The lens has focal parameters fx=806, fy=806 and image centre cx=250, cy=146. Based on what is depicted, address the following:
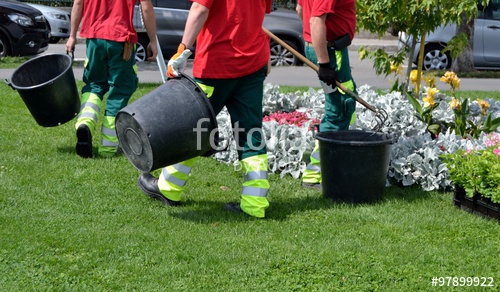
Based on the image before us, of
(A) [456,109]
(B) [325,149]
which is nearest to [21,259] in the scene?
(B) [325,149]

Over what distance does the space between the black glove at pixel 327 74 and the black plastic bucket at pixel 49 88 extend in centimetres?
240

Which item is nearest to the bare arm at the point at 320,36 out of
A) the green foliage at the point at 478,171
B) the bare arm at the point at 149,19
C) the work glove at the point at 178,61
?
the work glove at the point at 178,61

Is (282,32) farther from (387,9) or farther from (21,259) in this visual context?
(21,259)

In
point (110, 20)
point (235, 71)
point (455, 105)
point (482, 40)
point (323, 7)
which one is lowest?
point (482, 40)

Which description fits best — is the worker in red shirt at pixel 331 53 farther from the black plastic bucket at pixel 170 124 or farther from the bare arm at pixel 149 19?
the bare arm at pixel 149 19

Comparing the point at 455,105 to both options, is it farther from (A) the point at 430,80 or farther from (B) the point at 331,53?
(B) the point at 331,53

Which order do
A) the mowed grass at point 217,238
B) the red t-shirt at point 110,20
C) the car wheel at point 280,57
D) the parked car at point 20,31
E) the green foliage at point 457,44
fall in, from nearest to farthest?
the mowed grass at point 217,238 < the red t-shirt at point 110,20 < the green foliage at point 457,44 < the parked car at point 20,31 < the car wheel at point 280,57

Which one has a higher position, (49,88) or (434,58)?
(49,88)

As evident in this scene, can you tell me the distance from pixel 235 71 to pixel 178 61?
15.5 inches

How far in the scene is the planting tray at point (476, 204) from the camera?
5.50 meters

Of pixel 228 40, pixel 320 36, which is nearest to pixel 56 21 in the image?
pixel 320 36

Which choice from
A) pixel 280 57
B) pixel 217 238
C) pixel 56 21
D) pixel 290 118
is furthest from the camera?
pixel 56 21

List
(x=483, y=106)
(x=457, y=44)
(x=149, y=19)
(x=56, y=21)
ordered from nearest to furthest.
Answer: (x=149, y=19), (x=483, y=106), (x=457, y=44), (x=56, y=21)

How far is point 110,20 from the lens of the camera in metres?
7.16
